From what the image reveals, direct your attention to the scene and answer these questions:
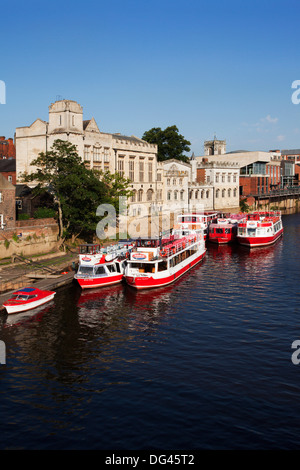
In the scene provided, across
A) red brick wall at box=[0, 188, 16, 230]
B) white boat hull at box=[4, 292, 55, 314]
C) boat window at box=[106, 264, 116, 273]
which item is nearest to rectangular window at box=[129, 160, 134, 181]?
red brick wall at box=[0, 188, 16, 230]

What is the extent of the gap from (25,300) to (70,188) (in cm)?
2590

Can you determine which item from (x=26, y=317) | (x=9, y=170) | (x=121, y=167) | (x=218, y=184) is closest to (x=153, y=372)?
(x=26, y=317)

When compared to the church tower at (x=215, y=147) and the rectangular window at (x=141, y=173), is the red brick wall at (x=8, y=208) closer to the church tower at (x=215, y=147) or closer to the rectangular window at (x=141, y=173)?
the rectangular window at (x=141, y=173)

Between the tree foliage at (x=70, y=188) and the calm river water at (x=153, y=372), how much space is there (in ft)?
56.9

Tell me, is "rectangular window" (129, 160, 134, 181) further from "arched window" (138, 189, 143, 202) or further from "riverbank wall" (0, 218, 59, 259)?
"riverbank wall" (0, 218, 59, 259)

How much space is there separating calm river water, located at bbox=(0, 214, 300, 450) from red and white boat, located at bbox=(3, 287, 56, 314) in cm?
98

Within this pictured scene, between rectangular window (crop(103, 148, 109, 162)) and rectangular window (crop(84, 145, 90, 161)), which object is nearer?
rectangular window (crop(84, 145, 90, 161))

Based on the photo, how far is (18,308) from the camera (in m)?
39.6

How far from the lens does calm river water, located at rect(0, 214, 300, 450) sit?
73.0 feet

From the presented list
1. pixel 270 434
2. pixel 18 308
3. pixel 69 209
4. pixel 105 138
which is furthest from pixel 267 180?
pixel 270 434

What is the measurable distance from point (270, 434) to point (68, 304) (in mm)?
25384

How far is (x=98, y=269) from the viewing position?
50062 millimetres

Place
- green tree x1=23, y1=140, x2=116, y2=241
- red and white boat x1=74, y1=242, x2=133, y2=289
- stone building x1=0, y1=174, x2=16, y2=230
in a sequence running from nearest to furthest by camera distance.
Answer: red and white boat x1=74, y1=242, x2=133, y2=289 → stone building x1=0, y1=174, x2=16, y2=230 → green tree x1=23, y1=140, x2=116, y2=241

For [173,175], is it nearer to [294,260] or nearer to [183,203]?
[183,203]
